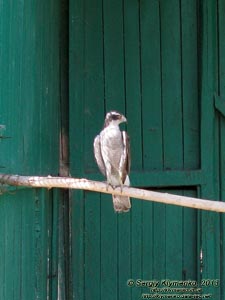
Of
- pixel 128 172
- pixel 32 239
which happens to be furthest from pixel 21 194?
pixel 128 172

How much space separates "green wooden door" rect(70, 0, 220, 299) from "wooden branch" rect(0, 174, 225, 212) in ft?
4.73

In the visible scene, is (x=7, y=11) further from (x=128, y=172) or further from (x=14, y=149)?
(x=128, y=172)

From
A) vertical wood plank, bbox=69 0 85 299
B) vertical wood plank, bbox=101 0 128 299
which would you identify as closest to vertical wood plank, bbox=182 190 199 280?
vertical wood plank, bbox=101 0 128 299

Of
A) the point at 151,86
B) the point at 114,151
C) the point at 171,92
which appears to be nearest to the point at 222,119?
the point at 171,92

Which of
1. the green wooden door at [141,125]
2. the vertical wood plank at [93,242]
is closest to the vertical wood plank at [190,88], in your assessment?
the green wooden door at [141,125]

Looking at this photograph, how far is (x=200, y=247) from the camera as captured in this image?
768cm

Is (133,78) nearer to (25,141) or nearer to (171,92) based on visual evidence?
(171,92)

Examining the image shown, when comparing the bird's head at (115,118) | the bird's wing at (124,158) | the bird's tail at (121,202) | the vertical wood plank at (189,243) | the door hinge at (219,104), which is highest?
the door hinge at (219,104)

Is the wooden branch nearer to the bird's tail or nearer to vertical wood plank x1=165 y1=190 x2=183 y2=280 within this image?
the bird's tail

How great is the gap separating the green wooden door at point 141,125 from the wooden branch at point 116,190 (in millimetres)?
1442

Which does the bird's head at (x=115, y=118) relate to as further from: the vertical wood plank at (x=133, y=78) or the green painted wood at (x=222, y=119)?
the green painted wood at (x=222, y=119)

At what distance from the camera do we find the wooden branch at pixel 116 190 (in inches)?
219

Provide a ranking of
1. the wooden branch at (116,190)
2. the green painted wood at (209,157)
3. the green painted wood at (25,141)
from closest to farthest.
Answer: the wooden branch at (116,190) < the green painted wood at (25,141) < the green painted wood at (209,157)

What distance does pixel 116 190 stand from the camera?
6.00 m
